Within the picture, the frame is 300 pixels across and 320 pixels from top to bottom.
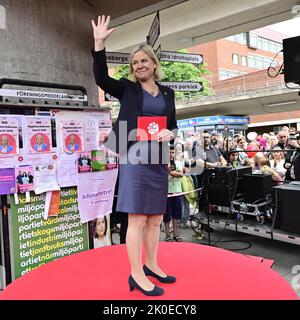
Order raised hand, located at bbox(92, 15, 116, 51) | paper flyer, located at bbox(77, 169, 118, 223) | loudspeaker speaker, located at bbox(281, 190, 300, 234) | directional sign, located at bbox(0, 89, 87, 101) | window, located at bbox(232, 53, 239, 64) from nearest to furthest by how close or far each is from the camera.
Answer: raised hand, located at bbox(92, 15, 116, 51) → directional sign, located at bbox(0, 89, 87, 101) → paper flyer, located at bbox(77, 169, 118, 223) → loudspeaker speaker, located at bbox(281, 190, 300, 234) → window, located at bbox(232, 53, 239, 64)

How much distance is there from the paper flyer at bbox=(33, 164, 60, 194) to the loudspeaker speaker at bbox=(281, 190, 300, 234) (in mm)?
2907

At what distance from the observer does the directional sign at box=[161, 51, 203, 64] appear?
4301 mm

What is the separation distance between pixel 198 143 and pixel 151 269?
4.64m

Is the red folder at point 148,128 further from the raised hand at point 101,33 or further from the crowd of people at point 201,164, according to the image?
the crowd of people at point 201,164

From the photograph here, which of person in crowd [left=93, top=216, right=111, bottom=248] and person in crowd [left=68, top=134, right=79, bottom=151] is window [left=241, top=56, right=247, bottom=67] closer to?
person in crowd [left=93, top=216, right=111, bottom=248]

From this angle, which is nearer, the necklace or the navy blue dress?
the navy blue dress

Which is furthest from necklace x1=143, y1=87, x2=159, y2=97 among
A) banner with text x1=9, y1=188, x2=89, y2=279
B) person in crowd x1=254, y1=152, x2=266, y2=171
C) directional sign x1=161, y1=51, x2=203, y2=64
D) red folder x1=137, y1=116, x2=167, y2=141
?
person in crowd x1=254, y1=152, x2=266, y2=171

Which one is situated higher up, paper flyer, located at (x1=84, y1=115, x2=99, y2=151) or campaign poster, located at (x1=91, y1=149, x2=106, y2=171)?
paper flyer, located at (x1=84, y1=115, x2=99, y2=151)

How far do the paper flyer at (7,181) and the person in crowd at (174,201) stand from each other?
2541 mm

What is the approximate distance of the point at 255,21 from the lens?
5738 millimetres
